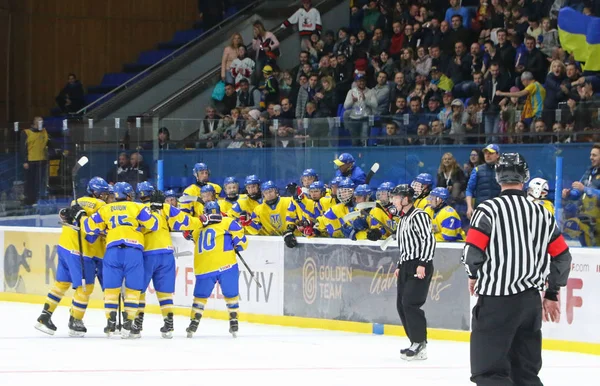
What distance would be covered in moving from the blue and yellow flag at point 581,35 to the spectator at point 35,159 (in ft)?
23.2

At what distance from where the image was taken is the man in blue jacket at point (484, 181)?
12.3 m

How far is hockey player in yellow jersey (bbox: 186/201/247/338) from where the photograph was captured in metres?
11.8

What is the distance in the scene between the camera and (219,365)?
976cm

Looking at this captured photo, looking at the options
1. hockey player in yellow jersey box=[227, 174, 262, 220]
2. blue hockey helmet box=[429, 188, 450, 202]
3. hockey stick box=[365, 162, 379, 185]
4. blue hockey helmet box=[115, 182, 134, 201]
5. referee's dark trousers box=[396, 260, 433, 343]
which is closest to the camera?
referee's dark trousers box=[396, 260, 433, 343]

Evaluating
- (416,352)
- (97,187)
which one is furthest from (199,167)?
(416,352)

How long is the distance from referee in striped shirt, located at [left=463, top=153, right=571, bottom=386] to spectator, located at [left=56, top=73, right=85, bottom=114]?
15880mm

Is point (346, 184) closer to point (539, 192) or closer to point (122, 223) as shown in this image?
point (539, 192)

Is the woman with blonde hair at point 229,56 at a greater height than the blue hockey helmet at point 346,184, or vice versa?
the woman with blonde hair at point 229,56

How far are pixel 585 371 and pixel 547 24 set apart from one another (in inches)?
273

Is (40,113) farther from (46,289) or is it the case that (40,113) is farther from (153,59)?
(46,289)

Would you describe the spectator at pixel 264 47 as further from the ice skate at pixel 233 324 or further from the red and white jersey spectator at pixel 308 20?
the ice skate at pixel 233 324

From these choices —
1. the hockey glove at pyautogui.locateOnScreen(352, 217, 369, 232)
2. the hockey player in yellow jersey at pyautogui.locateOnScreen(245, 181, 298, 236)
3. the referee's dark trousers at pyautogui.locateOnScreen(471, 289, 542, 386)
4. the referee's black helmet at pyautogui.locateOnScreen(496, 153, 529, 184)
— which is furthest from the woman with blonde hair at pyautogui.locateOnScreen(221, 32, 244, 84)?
the referee's dark trousers at pyautogui.locateOnScreen(471, 289, 542, 386)

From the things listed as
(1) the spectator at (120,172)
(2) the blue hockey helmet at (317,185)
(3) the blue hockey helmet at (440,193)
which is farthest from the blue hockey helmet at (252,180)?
(3) the blue hockey helmet at (440,193)

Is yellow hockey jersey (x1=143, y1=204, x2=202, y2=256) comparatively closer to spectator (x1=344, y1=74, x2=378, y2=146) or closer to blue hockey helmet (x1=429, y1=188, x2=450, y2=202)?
blue hockey helmet (x1=429, y1=188, x2=450, y2=202)
